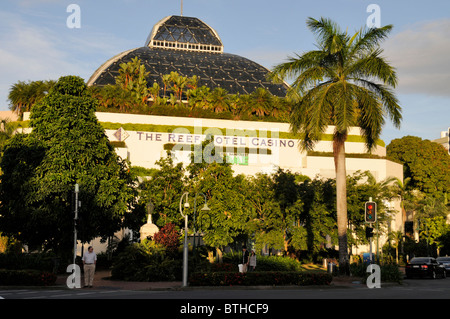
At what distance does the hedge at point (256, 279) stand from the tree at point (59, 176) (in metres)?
10.3

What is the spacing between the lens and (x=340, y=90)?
101ft

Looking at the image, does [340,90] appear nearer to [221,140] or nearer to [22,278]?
[22,278]

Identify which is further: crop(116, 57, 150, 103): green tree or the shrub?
crop(116, 57, 150, 103): green tree

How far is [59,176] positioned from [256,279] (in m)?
14.5

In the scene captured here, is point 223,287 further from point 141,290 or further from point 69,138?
point 69,138

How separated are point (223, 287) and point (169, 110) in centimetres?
4343

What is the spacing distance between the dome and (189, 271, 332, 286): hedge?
157 ft

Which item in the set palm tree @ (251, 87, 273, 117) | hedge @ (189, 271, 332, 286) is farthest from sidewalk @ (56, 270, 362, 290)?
palm tree @ (251, 87, 273, 117)

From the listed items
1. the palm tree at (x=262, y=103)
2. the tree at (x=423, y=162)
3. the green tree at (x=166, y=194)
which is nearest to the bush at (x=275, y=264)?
the green tree at (x=166, y=194)

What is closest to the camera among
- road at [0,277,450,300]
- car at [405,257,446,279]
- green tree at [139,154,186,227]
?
road at [0,277,450,300]

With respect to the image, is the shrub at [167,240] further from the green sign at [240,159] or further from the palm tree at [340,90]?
the green sign at [240,159]

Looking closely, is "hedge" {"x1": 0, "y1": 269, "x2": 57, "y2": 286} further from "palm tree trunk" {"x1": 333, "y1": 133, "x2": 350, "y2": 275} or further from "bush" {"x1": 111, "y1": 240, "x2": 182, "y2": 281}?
"palm tree trunk" {"x1": 333, "y1": 133, "x2": 350, "y2": 275}

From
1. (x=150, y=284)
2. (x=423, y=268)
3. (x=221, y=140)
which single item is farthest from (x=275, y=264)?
(x=221, y=140)

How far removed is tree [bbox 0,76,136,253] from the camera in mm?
34531
